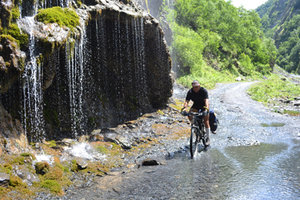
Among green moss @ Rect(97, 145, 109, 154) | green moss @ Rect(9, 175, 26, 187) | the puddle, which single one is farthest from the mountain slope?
green moss @ Rect(9, 175, 26, 187)

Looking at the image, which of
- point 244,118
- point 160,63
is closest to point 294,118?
point 244,118

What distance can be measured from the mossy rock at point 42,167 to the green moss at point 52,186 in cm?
47

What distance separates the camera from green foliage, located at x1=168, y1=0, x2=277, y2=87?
40.1m

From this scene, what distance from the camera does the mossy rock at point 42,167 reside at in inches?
296

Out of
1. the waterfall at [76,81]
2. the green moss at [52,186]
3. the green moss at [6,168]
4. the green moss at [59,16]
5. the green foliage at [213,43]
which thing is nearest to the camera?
the green moss at [6,168]

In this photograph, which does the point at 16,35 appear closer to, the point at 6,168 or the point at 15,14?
the point at 15,14

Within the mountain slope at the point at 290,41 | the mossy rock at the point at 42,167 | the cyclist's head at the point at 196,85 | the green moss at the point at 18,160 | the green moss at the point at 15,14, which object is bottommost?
the mossy rock at the point at 42,167

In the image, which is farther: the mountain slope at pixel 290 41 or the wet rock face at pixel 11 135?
the mountain slope at pixel 290 41

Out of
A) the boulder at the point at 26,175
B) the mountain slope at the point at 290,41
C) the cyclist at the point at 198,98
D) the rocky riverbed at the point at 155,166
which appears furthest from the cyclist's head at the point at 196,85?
the mountain slope at the point at 290,41

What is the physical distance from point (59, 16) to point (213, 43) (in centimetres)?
5102

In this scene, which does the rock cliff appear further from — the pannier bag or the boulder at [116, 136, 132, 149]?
the pannier bag

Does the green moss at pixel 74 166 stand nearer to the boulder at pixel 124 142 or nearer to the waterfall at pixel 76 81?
the boulder at pixel 124 142

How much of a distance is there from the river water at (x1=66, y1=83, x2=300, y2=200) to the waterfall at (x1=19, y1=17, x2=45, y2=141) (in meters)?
3.82

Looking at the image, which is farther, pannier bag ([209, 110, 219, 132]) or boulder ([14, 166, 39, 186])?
pannier bag ([209, 110, 219, 132])
